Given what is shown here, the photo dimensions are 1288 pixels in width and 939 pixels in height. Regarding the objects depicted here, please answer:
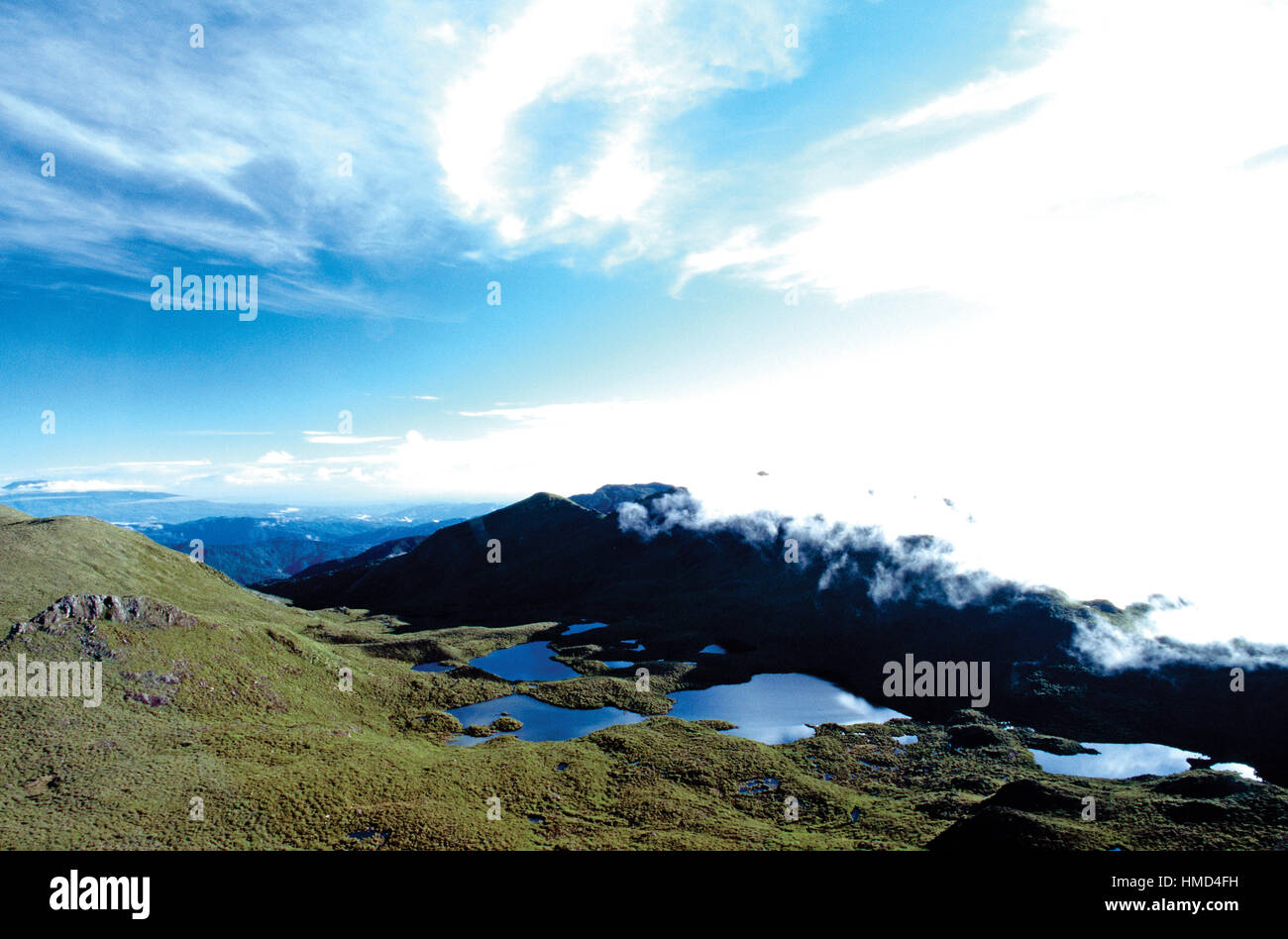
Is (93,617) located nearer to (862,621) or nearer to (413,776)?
(413,776)

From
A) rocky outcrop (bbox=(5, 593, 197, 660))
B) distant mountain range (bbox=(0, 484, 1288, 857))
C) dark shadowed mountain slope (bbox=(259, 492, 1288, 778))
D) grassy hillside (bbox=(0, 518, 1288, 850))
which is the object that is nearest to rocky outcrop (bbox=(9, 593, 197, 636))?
rocky outcrop (bbox=(5, 593, 197, 660))

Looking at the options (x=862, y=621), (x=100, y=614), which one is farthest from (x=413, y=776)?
(x=862, y=621)

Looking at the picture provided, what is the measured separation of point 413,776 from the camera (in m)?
54.2

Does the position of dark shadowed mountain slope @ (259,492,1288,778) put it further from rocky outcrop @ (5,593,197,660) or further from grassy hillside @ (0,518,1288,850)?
rocky outcrop @ (5,593,197,660)

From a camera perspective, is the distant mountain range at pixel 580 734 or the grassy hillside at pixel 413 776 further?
the distant mountain range at pixel 580 734

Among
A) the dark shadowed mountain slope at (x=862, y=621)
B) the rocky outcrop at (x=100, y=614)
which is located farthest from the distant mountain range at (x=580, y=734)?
the dark shadowed mountain slope at (x=862, y=621)

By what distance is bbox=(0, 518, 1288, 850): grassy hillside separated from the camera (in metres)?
41.5

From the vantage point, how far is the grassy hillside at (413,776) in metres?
41.5

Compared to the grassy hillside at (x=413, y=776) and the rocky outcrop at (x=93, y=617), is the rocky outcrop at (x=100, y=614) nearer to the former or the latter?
the rocky outcrop at (x=93, y=617)

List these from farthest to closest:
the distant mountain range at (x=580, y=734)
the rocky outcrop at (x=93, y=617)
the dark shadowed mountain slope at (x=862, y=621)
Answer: the dark shadowed mountain slope at (x=862, y=621) < the rocky outcrop at (x=93, y=617) < the distant mountain range at (x=580, y=734)

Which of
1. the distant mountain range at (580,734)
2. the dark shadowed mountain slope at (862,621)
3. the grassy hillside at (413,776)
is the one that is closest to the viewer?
the grassy hillside at (413,776)

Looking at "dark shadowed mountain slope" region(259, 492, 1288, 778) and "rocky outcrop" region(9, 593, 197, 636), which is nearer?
"rocky outcrop" region(9, 593, 197, 636)
